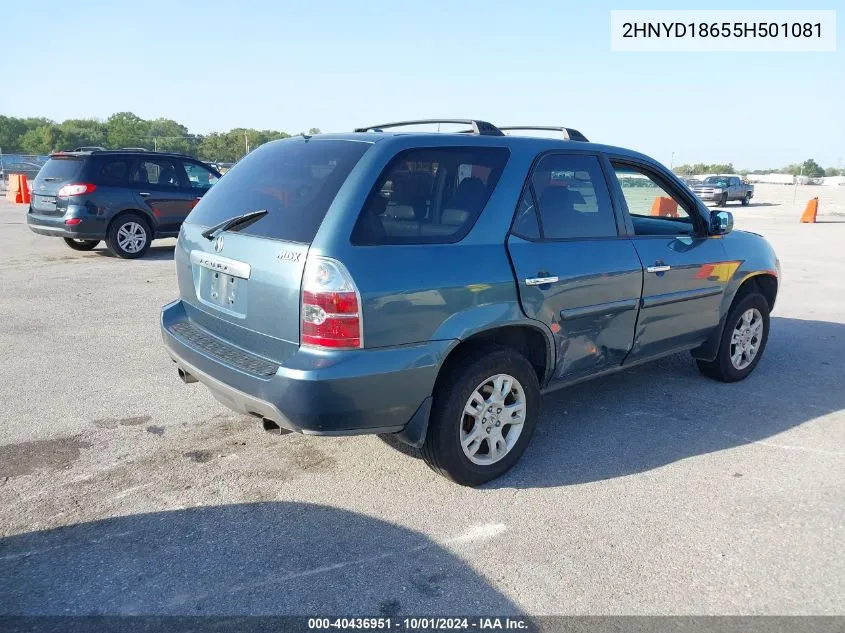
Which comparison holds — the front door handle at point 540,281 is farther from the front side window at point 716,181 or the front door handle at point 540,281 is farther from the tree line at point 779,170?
the tree line at point 779,170

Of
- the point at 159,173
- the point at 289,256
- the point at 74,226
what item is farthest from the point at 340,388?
the point at 159,173

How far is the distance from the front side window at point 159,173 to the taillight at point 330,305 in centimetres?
908

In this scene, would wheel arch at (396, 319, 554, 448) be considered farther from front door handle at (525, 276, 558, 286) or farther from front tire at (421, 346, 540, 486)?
front door handle at (525, 276, 558, 286)

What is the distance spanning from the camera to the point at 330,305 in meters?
2.96

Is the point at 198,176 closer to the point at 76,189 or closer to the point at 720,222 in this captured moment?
the point at 76,189

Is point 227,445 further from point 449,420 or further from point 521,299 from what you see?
point 521,299

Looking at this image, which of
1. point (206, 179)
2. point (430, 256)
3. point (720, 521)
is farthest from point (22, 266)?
point (720, 521)

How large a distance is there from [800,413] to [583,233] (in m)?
2.25

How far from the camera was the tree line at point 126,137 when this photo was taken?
106 feet

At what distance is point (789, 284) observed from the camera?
A: 32.6 ft

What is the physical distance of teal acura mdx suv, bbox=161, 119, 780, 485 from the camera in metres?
3.03

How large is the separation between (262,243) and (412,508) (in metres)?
1.50

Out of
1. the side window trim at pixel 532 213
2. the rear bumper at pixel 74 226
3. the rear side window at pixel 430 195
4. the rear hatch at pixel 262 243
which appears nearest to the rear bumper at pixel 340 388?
the rear hatch at pixel 262 243

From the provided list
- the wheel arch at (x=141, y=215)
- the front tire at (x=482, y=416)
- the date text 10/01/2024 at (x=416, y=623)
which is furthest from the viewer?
the wheel arch at (x=141, y=215)
